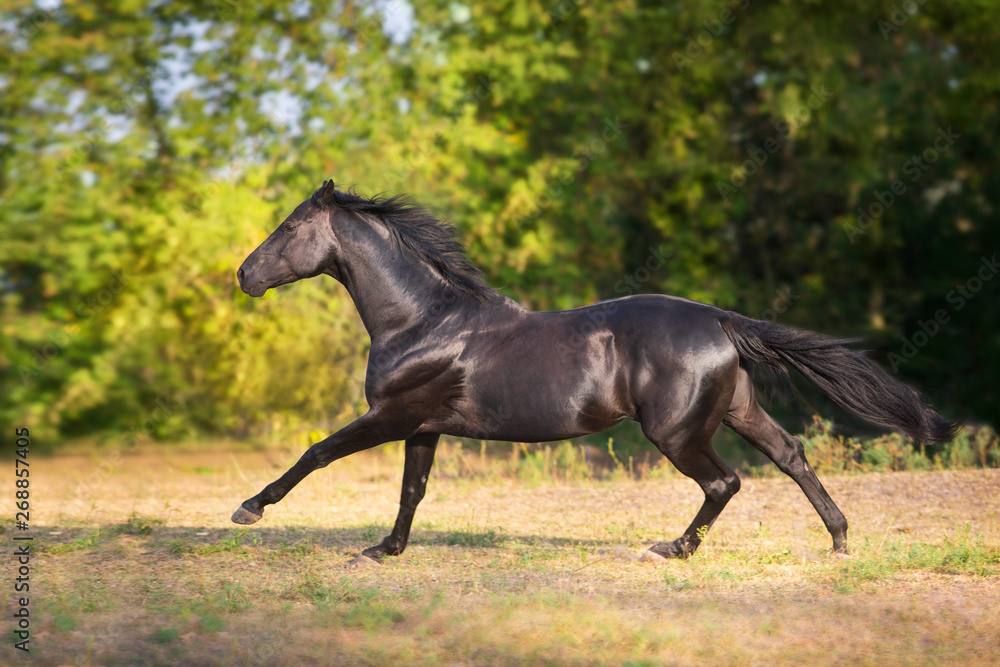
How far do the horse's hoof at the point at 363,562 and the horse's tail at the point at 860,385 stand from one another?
93.5 inches

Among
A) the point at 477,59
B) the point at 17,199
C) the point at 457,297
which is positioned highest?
the point at 477,59

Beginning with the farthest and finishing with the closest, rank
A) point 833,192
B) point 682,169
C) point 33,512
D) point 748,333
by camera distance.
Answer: point 833,192 → point 682,169 → point 33,512 → point 748,333

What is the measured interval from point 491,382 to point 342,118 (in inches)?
327

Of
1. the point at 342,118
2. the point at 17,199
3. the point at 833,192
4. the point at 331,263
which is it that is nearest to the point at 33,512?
the point at 331,263

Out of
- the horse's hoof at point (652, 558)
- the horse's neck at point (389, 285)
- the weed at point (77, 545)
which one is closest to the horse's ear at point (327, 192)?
the horse's neck at point (389, 285)

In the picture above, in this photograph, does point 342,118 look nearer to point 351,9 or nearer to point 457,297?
point 351,9

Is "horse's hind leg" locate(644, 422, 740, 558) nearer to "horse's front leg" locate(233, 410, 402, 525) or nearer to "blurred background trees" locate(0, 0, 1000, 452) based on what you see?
"horse's front leg" locate(233, 410, 402, 525)

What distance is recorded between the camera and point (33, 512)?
712 cm

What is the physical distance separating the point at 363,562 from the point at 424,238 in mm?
1876

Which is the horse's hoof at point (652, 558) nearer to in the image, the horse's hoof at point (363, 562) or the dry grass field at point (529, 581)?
the dry grass field at point (529, 581)

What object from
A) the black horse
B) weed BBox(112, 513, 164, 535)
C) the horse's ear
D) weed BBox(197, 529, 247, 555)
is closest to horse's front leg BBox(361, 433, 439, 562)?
the black horse

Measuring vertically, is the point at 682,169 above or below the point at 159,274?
above

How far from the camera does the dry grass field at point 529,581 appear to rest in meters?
3.79

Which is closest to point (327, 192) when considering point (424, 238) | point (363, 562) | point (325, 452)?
point (424, 238)
